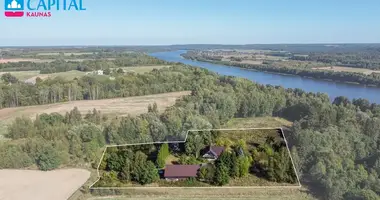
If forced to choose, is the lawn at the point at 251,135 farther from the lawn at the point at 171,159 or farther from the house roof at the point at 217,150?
the lawn at the point at 171,159

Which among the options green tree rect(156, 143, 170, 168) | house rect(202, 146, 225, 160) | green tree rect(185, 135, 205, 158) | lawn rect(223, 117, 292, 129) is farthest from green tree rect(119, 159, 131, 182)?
lawn rect(223, 117, 292, 129)

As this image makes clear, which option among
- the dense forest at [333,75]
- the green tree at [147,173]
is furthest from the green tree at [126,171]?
the dense forest at [333,75]

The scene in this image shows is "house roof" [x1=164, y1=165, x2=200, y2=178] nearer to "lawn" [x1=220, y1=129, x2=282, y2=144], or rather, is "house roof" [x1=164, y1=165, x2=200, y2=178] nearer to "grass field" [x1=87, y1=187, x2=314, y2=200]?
"grass field" [x1=87, y1=187, x2=314, y2=200]

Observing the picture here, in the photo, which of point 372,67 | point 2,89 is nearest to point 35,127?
point 2,89

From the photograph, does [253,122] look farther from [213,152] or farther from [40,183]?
[213,152]

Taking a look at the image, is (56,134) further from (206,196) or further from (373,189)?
(373,189)

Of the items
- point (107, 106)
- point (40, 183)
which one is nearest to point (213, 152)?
point (40, 183)

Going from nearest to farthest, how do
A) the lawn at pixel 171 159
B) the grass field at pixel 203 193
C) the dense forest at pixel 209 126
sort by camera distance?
the lawn at pixel 171 159, the grass field at pixel 203 193, the dense forest at pixel 209 126
